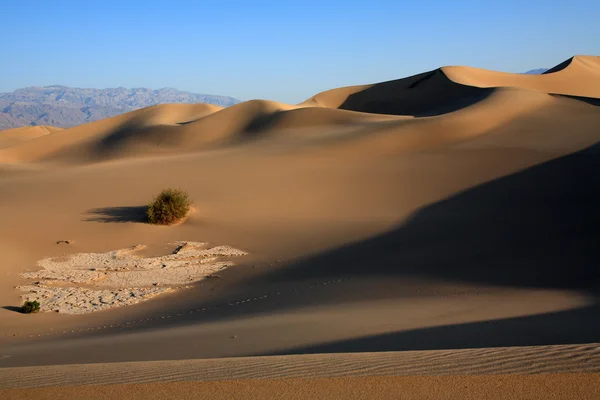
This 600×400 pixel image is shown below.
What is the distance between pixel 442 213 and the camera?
1830 centimetres

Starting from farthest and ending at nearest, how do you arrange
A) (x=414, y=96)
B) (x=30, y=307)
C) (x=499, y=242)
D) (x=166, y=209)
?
1. (x=414, y=96)
2. (x=166, y=209)
3. (x=499, y=242)
4. (x=30, y=307)

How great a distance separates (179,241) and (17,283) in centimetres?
450

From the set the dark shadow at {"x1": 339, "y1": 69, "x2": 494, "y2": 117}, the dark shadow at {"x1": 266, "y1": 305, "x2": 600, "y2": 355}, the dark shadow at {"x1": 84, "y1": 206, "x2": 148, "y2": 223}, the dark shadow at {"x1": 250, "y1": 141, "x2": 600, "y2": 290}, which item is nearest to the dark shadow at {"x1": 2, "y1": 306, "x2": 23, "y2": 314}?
the dark shadow at {"x1": 250, "y1": 141, "x2": 600, "y2": 290}

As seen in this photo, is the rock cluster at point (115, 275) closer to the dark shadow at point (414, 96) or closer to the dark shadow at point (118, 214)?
the dark shadow at point (118, 214)

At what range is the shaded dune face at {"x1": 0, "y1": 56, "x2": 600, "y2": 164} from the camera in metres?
33.4

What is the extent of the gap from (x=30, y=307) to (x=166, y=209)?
6.52 meters

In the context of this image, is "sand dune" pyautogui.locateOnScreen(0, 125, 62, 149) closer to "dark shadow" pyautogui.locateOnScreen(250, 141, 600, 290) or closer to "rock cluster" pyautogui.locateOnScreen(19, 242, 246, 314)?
"rock cluster" pyautogui.locateOnScreen(19, 242, 246, 314)

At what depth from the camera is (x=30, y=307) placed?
12484mm

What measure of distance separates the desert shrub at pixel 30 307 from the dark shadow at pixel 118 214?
6.70m

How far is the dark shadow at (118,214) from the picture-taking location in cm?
1930

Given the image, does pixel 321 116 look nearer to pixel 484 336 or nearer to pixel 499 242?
pixel 499 242

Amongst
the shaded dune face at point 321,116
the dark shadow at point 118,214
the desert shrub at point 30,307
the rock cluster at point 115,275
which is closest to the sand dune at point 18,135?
the shaded dune face at point 321,116

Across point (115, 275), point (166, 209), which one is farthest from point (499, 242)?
point (166, 209)

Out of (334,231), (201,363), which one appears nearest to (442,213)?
(334,231)
